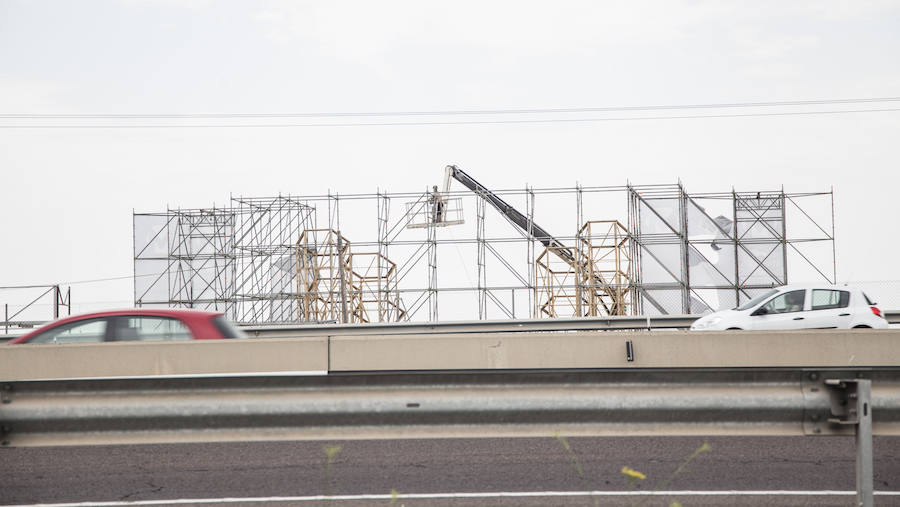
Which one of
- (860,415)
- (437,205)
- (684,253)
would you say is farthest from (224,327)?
(437,205)

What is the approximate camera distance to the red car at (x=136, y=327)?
10312 mm

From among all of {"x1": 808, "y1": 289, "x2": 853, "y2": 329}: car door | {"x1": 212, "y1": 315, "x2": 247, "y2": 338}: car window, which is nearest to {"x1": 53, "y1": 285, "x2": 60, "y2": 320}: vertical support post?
{"x1": 212, "y1": 315, "x2": 247, "y2": 338}: car window

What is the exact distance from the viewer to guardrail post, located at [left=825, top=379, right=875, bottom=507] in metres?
4.70

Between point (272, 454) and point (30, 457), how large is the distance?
7.34 ft

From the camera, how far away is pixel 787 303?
755 inches

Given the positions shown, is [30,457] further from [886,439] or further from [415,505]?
[886,439]

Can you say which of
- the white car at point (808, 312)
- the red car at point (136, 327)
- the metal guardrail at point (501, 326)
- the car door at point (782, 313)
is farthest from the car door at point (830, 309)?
the red car at point (136, 327)

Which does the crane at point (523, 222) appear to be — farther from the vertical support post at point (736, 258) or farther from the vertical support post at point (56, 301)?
the vertical support post at point (56, 301)

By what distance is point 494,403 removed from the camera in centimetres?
518

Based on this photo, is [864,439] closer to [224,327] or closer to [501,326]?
[224,327]

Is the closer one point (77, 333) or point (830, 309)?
point (77, 333)

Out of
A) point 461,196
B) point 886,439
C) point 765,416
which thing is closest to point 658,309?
point 461,196

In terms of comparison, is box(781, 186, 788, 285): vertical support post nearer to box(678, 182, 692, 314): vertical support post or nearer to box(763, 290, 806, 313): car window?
box(678, 182, 692, 314): vertical support post

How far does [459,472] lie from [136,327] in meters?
4.65
